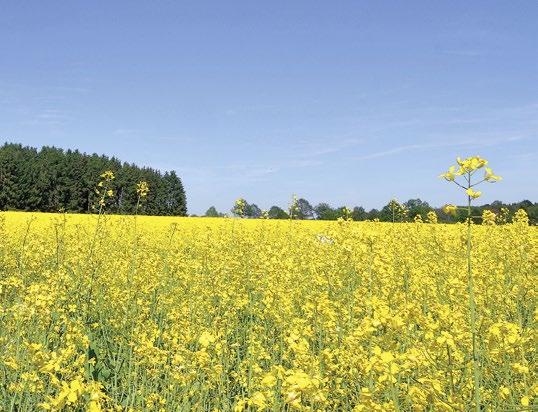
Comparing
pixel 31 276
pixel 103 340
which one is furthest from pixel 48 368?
pixel 31 276

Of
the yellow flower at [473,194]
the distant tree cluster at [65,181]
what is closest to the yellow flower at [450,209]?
the yellow flower at [473,194]

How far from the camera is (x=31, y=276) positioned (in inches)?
314

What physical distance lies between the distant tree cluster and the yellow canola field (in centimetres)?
4212

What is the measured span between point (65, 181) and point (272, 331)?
54.9 m

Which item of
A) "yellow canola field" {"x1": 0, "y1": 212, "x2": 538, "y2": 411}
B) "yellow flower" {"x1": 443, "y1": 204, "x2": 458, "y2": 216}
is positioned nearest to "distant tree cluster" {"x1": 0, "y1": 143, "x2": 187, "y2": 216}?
"yellow canola field" {"x1": 0, "y1": 212, "x2": 538, "y2": 411}

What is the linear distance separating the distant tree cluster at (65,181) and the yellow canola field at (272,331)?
42.1m

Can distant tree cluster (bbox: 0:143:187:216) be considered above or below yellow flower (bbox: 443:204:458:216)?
above

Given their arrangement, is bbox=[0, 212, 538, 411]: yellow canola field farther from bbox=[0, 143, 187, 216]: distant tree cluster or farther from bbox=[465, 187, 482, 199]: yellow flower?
bbox=[0, 143, 187, 216]: distant tree cluster

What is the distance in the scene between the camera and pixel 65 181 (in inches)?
2157

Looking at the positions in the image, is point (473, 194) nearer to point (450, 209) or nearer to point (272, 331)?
point (450, 209)

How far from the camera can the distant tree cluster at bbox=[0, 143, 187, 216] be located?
2010 inches

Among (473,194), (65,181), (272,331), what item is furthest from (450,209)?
(65,181)

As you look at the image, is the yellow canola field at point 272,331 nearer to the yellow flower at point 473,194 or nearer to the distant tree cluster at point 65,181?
the yellow flower at point 473,194

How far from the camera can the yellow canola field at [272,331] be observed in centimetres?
223
